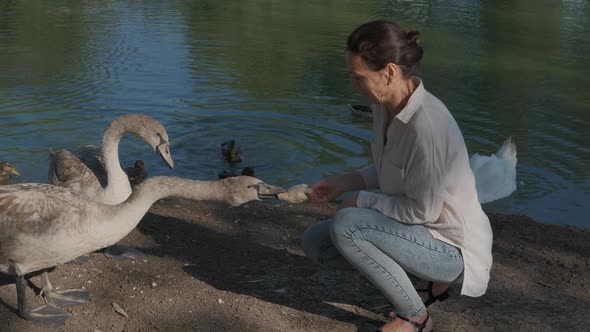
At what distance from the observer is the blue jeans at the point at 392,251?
14.0 feet

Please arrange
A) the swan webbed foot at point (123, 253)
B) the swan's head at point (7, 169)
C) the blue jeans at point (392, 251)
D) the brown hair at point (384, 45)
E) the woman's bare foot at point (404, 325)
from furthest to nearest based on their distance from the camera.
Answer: the swan's head at point (7, 169)
the swan webbed foot at point (123, 253)
the woman's bare foot at point (404, 325)
the blue jeans at point (392, 251)
the brown hair at point (384, 45)

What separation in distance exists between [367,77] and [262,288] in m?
1.91

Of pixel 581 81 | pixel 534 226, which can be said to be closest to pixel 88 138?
pixel 534 226

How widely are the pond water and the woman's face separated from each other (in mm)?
5028

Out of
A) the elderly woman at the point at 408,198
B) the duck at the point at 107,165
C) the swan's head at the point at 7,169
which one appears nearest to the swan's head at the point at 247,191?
the elderly woman at the point at 408,198

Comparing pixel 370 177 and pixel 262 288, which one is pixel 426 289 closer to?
pixel 370 177

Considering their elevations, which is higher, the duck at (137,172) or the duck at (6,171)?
the duck at (6,171)

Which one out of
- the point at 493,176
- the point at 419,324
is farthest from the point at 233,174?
the point at 419,324

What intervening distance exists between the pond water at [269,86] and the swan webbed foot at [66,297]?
4.63 m

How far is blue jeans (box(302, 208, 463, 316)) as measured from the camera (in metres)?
4.27

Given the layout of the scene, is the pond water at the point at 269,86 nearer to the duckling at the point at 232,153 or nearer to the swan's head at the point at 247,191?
the duckling at the point at 232,153

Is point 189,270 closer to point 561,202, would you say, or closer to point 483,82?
point 561,202

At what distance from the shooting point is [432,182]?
4031 mm

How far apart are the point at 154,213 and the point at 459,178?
3.57 m
